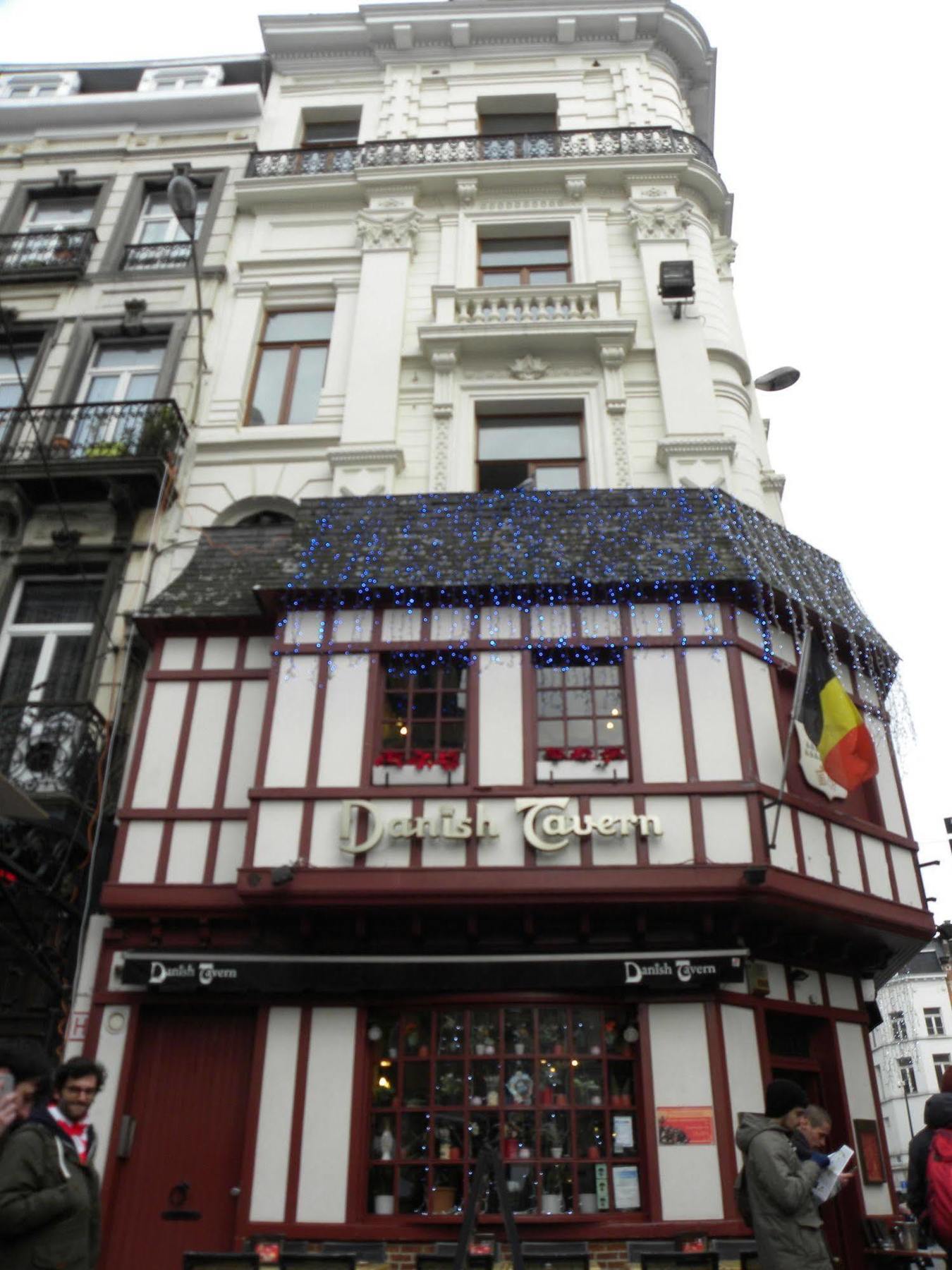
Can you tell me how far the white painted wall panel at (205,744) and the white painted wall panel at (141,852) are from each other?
42cm

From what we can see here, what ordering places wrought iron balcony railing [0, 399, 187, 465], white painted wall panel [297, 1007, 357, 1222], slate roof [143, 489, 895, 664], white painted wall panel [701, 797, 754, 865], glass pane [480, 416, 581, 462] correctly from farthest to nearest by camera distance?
glass pane [480, 416, 581, 462] < wrought iron balcony railing [0, 399, 187, 465] < slate roof [143, 489, 895, 664] < white painted wall panel [701, 797, 754, 865] < white painted wall panel [297, 1007, 357, 1222]

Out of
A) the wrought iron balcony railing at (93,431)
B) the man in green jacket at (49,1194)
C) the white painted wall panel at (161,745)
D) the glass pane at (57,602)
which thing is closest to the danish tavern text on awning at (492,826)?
the white painted wall panel at (161,745)

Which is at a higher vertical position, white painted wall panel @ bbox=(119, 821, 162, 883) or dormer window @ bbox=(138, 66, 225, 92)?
Answer: dormer window @ bbox=(138, 66, 225, 92)

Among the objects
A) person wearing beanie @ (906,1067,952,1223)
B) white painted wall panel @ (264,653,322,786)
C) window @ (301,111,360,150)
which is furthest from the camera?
window @ (301,111,360,150)

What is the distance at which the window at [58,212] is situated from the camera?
18.1 m

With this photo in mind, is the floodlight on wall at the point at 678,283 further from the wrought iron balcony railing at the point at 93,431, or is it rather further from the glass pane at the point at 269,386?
the wrought iron balcony railing at the point at 93,431

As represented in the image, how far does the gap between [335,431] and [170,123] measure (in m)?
9.06

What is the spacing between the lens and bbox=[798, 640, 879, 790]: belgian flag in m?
10.5

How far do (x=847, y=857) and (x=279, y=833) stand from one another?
6079 millimetres

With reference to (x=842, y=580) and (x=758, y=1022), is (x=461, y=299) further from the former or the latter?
(x=758, y=1022)

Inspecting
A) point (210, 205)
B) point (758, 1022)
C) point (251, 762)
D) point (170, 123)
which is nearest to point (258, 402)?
point (210, 205)

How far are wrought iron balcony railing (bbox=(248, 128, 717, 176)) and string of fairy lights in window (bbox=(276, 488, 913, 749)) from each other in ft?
26.6

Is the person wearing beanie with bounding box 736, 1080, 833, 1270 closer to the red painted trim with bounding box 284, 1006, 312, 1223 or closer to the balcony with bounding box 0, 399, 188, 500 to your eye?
the red painted trim with bounding box 284, 1006, 312, 1223

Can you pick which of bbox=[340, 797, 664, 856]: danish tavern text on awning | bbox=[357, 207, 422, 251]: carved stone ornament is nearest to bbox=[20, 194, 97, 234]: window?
bbox=[357, 207, 422, 251]: carved stone ornament
